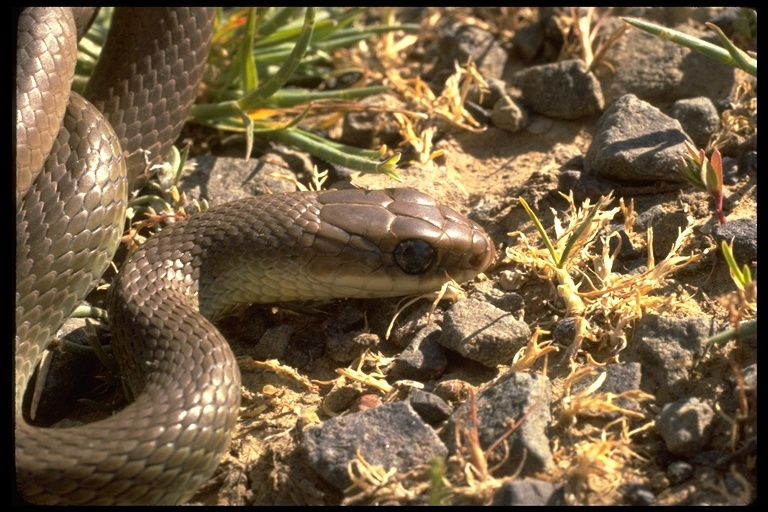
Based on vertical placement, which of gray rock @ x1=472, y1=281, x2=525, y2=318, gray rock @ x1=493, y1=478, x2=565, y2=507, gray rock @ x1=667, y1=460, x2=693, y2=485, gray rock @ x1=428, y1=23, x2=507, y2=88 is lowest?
gray rock @ x1=472, y1=281, x2=525, y2=318

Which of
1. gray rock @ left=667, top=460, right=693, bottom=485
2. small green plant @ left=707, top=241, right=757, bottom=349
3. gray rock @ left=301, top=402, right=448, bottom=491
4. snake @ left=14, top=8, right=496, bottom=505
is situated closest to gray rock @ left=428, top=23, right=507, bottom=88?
snake @ left=14, top=8, right=496, bottom=505

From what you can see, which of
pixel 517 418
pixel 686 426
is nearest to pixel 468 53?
pixel 517 418

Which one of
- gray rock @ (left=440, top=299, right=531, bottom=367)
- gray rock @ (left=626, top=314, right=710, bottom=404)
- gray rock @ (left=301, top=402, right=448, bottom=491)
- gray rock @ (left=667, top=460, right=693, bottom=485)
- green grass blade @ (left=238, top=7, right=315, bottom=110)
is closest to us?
gray rock @ (left=667, top=460, right=693, bottom=485)

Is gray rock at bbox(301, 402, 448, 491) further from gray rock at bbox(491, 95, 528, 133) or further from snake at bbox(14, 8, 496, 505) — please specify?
gray rock at bbox(491, 95, 528, 133)

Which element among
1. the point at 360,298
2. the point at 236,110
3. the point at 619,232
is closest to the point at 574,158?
the point at 619,232

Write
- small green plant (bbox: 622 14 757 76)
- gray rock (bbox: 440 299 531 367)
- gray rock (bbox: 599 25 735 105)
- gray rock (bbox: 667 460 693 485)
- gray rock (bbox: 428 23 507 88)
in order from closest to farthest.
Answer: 1. gray rock (bbox: 667 460 693 485)
2. gray rock (bbox: 440 299 531 367)
3. small green plant (bbox: 622 14 757 76)
4. gray rock (bbox: 599 25 735 105)
5. gray rock (bbox: 428 23 507 88)

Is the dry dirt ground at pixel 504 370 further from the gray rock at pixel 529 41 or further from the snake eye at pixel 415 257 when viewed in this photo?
the gray rock at pixel 529 41

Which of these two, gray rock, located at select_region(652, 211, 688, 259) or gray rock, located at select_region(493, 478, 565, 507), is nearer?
gray rock, located at select_region(493, 478, 565, 507)
